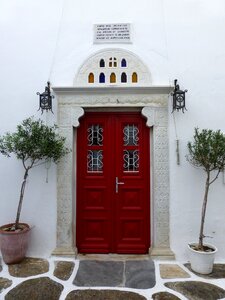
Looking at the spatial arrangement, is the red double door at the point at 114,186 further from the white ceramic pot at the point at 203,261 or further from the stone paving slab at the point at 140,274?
the white ceramic pot at the point at 203,261

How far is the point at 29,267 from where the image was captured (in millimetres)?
3057

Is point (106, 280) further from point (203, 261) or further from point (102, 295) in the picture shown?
point (203, 261)

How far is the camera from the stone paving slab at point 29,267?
9.56 feet

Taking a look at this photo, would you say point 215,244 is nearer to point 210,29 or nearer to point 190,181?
point 190,181

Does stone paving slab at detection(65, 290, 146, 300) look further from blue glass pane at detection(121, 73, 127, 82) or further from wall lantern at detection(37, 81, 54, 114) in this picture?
blue glass pane at detection(121, 73, 127, 82)

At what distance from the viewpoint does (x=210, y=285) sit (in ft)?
8.87

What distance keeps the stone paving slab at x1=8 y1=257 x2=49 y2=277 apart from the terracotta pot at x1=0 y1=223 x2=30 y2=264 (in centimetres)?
8

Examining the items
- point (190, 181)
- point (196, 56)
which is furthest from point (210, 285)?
point (196, 56)

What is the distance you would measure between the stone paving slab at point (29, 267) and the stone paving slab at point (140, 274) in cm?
103

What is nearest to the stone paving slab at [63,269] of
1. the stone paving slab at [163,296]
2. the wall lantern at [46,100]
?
the stone paving slab at [163,296]

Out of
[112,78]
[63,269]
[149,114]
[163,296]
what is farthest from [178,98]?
[63,269]

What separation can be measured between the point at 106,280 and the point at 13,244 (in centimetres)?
124

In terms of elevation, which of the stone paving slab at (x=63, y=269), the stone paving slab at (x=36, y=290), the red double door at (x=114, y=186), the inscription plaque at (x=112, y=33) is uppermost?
the inscription plaque at (x=112, y=33)

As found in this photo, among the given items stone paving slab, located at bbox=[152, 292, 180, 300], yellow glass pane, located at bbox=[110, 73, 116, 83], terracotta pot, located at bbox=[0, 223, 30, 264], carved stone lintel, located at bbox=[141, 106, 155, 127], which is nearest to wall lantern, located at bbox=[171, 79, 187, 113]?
carved stone lintel, located at bbox=[141, 106, 155, 127]
